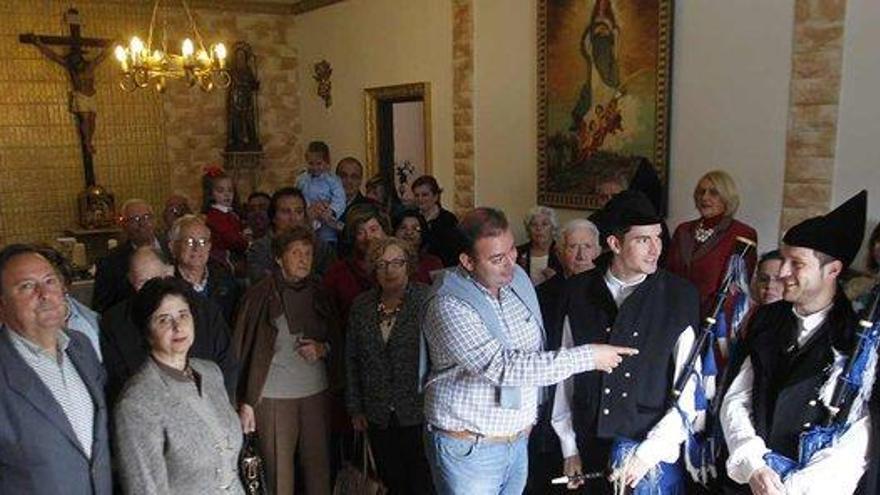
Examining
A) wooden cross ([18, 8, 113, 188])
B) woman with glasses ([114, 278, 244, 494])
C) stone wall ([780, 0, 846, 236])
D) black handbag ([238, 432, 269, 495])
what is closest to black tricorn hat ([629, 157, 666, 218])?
stone wall ([780, 0, 846, 236])

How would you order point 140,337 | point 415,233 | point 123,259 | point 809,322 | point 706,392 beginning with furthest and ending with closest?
1. point 415,233
2. point 123,259
3. point 140,337
4. point 706,392
5. point 809,322

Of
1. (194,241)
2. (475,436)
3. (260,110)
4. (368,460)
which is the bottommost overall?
(368,460)

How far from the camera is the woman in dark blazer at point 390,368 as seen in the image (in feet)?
9.43

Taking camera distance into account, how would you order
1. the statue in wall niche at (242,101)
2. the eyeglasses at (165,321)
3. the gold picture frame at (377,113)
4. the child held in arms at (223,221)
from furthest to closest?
1. the statue in wall niche at (242,101)
2. the gold picture frame at (377,113)
3. the child held in arms at (223,221)
4. the eyeglasses at (165,321)

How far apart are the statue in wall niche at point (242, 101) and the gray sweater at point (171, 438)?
19.9 feet

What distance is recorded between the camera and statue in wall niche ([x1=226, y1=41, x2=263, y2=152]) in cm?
784

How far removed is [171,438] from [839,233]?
1967mm

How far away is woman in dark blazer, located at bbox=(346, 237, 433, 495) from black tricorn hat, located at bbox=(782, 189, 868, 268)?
1434 mm

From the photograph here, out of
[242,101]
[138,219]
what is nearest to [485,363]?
[138,219]

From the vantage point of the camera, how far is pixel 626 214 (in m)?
2.14

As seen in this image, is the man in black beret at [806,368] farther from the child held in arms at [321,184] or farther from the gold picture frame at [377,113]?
the gold picture frame at [377,113]

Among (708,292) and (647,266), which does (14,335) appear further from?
(708,292)

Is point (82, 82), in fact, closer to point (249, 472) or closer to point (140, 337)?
point (140, 337)

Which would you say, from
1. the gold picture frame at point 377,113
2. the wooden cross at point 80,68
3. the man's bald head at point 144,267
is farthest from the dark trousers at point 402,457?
the wooden cross at point 80,68
